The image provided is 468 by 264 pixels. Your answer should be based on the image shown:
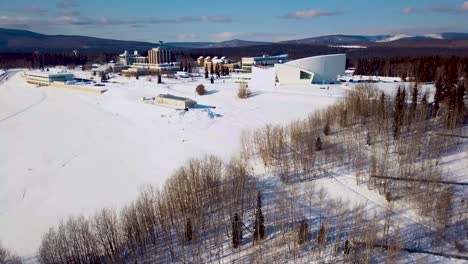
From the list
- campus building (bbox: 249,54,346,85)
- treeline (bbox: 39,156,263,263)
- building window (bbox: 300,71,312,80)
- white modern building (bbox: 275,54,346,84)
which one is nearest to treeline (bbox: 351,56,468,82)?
campus building (bbox: 249,54,346,85)

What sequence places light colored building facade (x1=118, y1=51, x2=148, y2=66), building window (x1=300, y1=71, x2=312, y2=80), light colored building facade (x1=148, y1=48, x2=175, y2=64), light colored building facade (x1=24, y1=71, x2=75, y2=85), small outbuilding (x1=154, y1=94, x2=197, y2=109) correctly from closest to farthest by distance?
1. small outbuilding (x1=154, y1=94, x2=197, y2=109)
2. building window (x1=300, y1=71, x2=312, y2=80)
3. light colored building facade (x1=24, y1=71, x2=75, y2=85)
4. light colored building facade (x1=148, y1=48, x2=175, y2=64)
5. light colored building facade (x1=118, y1=51, x2=148, y2=66)

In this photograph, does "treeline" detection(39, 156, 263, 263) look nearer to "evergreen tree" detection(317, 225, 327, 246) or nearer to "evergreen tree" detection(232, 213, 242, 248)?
"evergreen tree" detection(232, 213, 242, 248)

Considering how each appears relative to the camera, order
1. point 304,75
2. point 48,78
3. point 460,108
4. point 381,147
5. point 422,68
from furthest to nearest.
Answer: point 48,78 < point 304,75 < point 422,68 < point 460,108 < point 381,147

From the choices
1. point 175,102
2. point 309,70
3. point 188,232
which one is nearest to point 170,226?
point 188,232

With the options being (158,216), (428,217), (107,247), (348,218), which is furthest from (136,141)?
(428,217)

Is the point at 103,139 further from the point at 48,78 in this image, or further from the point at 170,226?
the point at 48,78

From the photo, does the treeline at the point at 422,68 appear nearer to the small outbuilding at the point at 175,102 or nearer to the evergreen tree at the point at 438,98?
the evergreen tree at the point at 438,98

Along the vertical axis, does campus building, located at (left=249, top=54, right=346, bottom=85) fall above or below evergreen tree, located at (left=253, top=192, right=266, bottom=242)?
above
